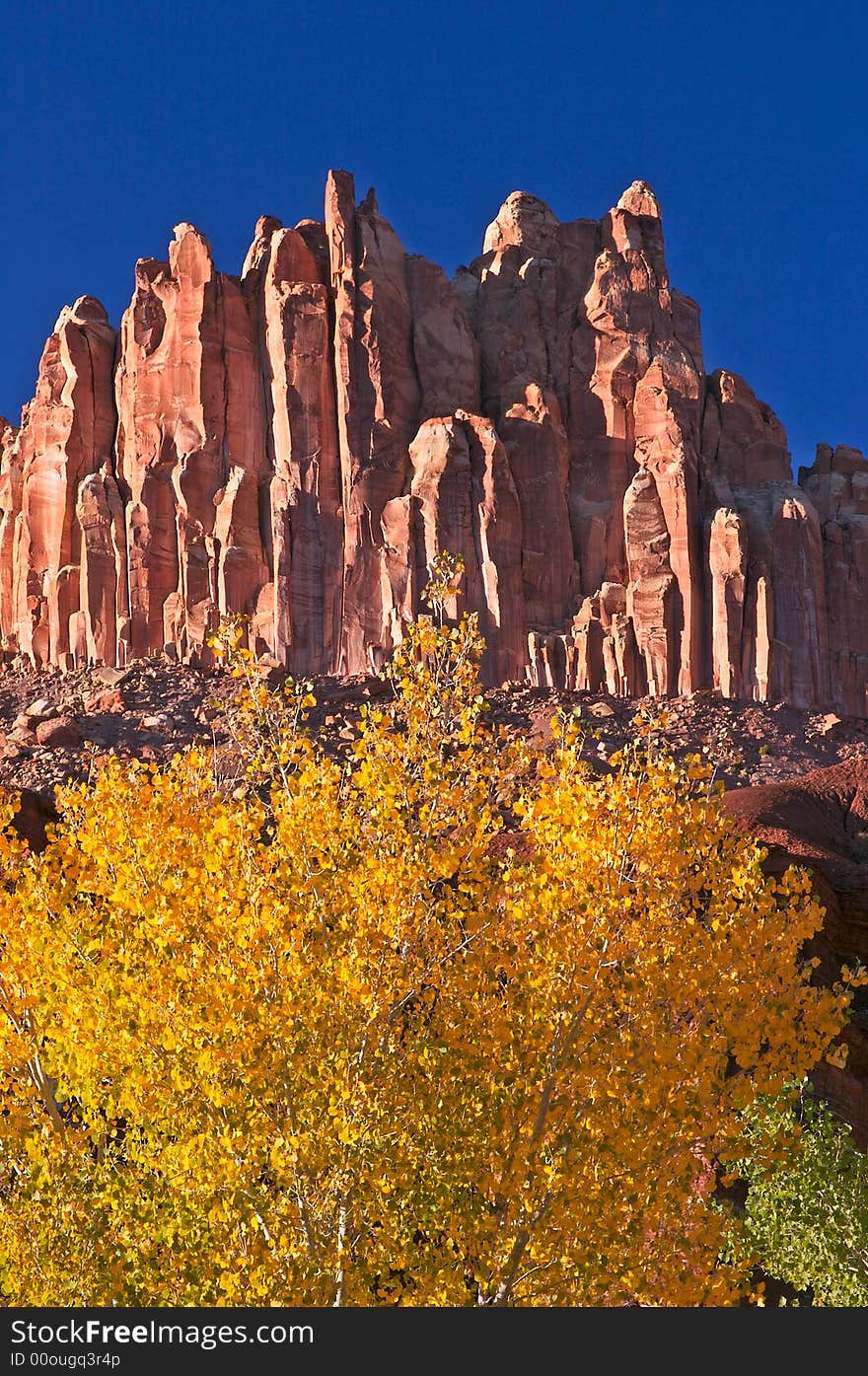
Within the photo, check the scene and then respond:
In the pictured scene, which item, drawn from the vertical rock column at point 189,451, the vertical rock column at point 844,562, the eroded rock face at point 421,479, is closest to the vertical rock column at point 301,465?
the eroded rock face at point 421,479

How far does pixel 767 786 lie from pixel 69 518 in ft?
191

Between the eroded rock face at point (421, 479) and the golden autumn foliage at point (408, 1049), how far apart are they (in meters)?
57.7

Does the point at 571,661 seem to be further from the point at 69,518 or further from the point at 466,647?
the point at 466,647

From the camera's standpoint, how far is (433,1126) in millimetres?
11422

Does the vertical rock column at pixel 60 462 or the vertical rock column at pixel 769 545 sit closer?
the vertical rock column at pixel 769 545

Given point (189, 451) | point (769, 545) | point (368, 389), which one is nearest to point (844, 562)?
point (769, 545)

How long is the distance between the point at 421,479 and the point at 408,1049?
64.2 meters

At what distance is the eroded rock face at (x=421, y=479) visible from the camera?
7306cm

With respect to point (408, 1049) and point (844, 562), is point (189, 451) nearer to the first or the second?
point (844, 562)

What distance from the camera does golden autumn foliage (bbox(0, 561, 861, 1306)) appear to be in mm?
10781

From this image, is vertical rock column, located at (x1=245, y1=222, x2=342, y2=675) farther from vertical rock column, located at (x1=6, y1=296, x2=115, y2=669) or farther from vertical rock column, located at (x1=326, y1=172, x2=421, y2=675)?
vertical rock column, located at (x1=6, y1=296, x2=115, y2=669)

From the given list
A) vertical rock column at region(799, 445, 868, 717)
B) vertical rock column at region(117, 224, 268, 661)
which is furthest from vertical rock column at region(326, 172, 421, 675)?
vertical rock column at region(799, 445, 868, 717)

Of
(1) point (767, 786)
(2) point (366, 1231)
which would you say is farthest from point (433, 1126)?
(1) point (767, 786)

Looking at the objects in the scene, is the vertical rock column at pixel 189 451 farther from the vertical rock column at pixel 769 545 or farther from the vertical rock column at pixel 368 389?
the vertical rock column at pixel 769 545
